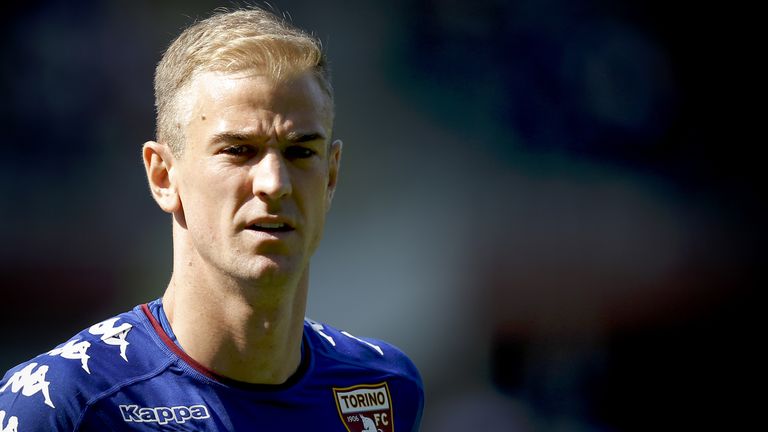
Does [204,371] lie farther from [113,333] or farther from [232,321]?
[113,333]

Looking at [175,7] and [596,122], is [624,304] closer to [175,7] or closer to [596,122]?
[596,122]

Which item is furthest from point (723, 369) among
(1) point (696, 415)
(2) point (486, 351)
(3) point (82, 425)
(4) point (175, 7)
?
(3) point (82, 425)

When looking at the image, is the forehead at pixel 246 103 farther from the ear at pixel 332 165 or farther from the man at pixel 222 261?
the ear at pixel 332 165

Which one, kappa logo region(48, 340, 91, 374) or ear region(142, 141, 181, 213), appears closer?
kappa logo region(48, 340, 91, 374)

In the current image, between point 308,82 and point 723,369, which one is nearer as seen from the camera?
point 308,82

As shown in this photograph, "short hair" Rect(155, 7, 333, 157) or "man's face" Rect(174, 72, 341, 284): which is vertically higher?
"short hair" Rect(155, 7, 333, 157)

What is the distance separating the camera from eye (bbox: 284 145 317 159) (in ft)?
9.02

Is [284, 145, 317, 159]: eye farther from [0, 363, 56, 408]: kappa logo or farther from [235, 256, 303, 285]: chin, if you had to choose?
[0, 363, 56, 408]: kappa logo

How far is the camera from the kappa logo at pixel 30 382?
8.37 feet

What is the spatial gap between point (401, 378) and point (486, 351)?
313cm

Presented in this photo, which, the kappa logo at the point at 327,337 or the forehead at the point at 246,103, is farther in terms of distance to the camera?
the kappa logo at the point at 327,337

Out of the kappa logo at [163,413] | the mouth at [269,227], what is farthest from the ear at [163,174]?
the kappa logo at [163,413]

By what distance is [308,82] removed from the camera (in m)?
2.82

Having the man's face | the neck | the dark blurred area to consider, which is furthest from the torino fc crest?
the dark blurred area
